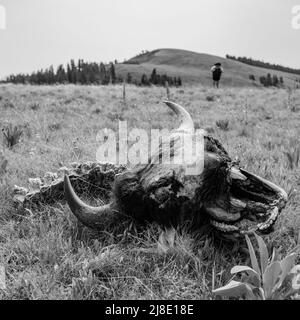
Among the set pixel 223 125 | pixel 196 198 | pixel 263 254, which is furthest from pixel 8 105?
pixel 263 254

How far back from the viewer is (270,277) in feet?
6.77

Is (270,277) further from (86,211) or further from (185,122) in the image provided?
(185,122)

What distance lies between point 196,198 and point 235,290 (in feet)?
2.12

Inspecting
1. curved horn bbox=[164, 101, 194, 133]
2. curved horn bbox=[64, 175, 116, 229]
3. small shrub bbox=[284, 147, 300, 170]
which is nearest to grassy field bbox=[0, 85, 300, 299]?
small shrub bbox=[284, 147, 300, 170]

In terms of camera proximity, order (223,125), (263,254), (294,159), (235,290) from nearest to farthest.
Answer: (235,290), (263,254), (294,159), (223,125)

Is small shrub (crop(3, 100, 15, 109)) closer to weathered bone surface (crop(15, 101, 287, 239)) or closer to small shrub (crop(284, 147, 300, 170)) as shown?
small shrub (crop(284, 147, 300, 170))

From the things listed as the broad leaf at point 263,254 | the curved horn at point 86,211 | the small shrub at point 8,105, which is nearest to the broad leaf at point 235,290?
the broad leaf at point 263,254

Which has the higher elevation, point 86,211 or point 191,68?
point 191,68

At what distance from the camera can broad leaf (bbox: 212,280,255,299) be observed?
6.64 feet

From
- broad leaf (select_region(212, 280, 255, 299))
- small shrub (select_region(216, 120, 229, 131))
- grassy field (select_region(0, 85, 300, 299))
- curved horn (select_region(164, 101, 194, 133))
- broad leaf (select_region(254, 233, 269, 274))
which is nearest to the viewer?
broad leaf (select_region(212, 280, 255, 299))

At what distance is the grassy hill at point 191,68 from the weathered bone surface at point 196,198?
99.2m

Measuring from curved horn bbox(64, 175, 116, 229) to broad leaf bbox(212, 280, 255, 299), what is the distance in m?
0.99

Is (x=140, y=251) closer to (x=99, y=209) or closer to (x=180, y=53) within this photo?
(x=99, y=209)

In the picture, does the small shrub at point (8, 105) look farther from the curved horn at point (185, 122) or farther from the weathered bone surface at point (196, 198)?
the weathered bone surface at point (196, 198)
